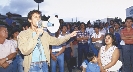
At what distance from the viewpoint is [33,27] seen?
145 inches

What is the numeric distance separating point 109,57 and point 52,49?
2103mm

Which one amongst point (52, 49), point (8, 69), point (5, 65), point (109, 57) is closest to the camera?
point (5, 65)

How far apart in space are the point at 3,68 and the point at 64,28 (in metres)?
3.59

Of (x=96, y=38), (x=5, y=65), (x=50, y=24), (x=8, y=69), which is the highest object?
(x=50, y=24)

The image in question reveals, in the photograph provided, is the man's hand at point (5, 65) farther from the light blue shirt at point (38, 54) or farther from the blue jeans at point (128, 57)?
the blue jeans at point (128, 57)

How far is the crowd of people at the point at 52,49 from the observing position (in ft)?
11.5

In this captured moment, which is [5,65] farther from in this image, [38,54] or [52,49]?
[52,49]

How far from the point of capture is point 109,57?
222 inches

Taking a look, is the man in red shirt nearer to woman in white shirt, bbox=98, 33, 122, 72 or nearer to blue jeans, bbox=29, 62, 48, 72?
woman in white shirt, bbox=98, 33, 122, 72

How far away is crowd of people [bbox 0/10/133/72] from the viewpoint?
3.52 m

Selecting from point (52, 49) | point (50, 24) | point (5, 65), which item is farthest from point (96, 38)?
point (50, 24)

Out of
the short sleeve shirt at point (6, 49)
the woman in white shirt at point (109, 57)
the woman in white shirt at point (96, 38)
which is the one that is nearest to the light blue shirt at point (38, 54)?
the short sleeve shirt at point (6, 49)

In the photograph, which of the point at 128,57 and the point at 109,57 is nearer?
the point at 109,57

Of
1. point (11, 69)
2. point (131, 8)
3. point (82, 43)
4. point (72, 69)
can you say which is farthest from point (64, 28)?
point (131, 8)
